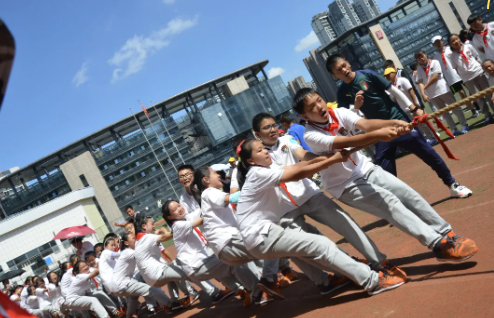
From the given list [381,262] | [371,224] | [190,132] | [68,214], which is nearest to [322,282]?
[381,262]

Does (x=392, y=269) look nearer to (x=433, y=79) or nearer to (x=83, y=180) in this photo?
(x=433, y=79)

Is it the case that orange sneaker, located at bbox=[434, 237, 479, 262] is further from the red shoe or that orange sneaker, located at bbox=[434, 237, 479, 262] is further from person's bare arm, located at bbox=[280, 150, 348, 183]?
the red shoe

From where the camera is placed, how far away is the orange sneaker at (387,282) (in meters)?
4.05

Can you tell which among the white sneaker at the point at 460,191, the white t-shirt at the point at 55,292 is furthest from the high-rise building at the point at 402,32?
the white sneaker at the point at 460,191

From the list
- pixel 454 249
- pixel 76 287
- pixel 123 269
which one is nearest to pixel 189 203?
pixel 123 269

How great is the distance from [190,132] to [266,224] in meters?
76.5

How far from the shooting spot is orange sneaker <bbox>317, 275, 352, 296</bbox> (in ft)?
15.6

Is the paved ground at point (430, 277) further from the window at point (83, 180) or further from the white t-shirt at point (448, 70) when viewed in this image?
the window at point (83, 180)

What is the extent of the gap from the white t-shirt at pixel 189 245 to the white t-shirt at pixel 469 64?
6453mm

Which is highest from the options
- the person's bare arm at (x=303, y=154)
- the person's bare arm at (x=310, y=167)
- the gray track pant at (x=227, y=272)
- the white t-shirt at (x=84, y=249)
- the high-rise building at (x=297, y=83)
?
the high-rise building at (x=297, y=83)

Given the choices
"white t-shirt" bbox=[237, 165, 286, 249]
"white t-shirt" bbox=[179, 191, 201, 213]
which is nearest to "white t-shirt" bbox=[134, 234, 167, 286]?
"white t-shirt" bbox=[179, 191, 201, 213]

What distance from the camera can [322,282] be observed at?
4844 mm

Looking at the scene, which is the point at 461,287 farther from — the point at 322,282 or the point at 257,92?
the point at 257,92

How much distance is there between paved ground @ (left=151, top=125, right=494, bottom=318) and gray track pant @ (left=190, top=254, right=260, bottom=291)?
348mm
